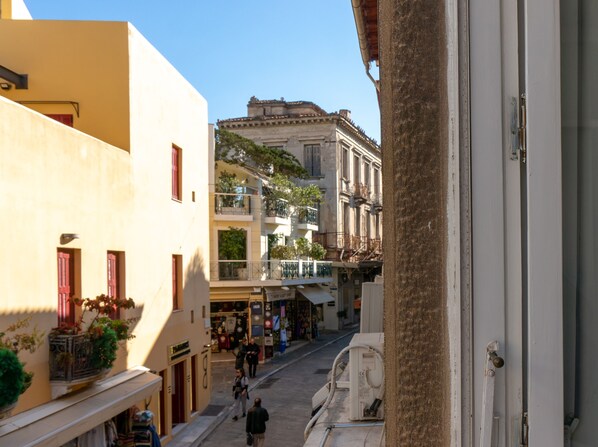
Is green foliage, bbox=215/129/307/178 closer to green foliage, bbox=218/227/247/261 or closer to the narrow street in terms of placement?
green foliage, bbox=218/227/247/261

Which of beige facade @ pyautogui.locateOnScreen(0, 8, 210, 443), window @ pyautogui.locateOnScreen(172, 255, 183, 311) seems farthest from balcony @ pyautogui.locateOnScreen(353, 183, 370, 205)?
window @ pyautogui.locateOnScreen(172, 255, 183, 311)

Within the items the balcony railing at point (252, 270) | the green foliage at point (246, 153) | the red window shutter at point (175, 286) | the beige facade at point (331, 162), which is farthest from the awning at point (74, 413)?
the beige facade at point (331, 162)

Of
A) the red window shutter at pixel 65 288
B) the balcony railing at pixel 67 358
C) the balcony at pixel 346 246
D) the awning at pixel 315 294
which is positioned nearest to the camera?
the balcony railing at pixel 67 358

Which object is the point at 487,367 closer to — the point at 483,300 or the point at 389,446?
the point at 483,300

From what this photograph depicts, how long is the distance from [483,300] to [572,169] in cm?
32

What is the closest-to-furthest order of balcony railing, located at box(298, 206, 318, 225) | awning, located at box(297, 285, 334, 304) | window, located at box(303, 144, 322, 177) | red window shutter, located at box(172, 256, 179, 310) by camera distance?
red window shutter, located at box(172, 256, 179, 310)
awning, located at box(297, 285, 334, 304)
balcony railing, located at box(298, 206, 318, 225)
window, located at box(303, 144, 322, 177)

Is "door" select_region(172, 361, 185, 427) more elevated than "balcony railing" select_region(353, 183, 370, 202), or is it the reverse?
"balcony railing" select_region(353, 183, 370, 202)

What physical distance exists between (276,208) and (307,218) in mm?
5045

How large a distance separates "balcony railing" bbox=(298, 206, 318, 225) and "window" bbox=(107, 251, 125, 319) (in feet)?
70.8

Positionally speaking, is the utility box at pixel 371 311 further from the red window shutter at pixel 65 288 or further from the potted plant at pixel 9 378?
the red window shutter at pixel 65 288

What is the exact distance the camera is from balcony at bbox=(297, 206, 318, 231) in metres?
35.6

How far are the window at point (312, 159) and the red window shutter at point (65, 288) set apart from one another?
102 feet

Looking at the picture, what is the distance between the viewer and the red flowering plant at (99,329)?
10.7 m

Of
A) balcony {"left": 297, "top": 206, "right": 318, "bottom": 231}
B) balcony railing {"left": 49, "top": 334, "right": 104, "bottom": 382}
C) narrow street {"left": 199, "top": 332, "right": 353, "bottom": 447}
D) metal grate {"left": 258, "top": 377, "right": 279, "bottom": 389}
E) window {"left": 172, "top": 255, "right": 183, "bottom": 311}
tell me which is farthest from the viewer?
balcony {"left": 297, "top": 206, "right": 318, "bottom": 231}
